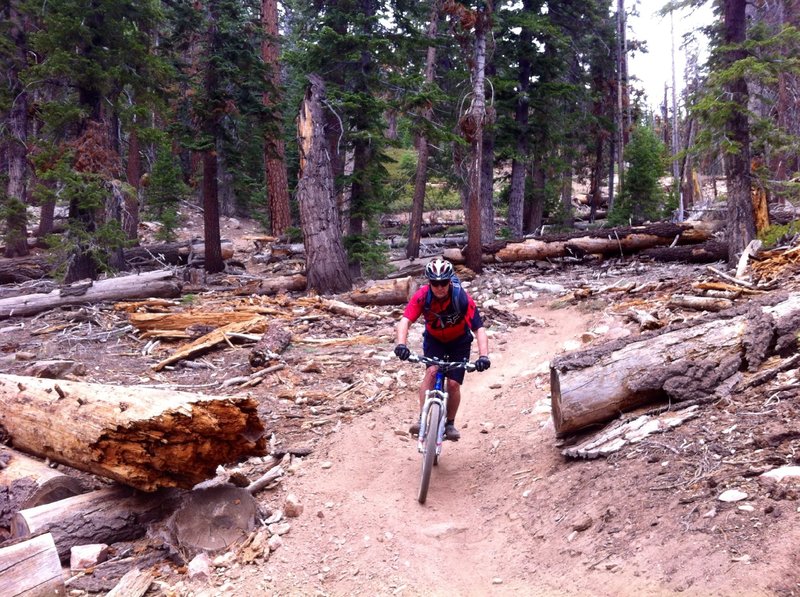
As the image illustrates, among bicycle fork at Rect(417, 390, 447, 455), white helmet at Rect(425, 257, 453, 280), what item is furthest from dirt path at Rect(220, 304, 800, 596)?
white helmet at Rect(425, 257, 453, 280)

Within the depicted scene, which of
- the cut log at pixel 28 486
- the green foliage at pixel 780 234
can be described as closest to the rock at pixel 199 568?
the cut log at pixel 28 486

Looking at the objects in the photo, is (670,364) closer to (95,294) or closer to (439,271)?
(439,271)

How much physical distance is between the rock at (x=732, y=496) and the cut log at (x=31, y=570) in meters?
4.52

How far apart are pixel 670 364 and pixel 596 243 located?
541 inches

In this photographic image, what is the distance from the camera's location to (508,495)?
5.76 meters

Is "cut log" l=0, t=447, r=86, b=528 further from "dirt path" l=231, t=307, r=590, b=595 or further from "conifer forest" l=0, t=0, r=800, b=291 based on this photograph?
"conifer forest" l=0, t=0, r=800, b=291

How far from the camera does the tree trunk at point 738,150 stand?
1262 cm

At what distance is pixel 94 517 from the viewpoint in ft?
16.4

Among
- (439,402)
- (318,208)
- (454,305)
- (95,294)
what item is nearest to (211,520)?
(439,402)

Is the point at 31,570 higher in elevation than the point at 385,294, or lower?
lower

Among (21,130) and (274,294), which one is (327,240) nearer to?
(274,294)

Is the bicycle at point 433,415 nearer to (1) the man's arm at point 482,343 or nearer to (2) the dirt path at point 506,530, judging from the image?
(1) the man's arm at point 482,343

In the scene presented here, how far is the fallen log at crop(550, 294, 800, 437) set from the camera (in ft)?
18.2

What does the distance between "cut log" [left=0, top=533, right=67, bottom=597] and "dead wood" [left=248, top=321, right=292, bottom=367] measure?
5579 mm
